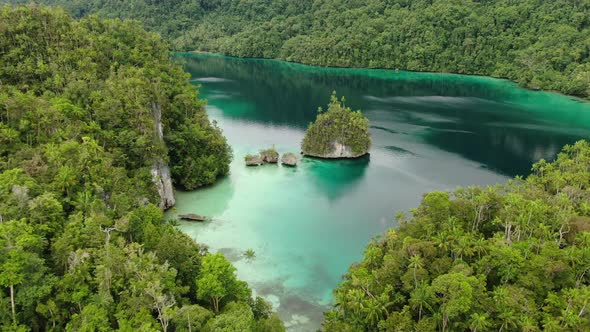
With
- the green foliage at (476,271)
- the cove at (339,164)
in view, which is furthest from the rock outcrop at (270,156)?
the green foliage at (476,271)

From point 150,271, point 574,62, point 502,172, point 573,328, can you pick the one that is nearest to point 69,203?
point 150,271

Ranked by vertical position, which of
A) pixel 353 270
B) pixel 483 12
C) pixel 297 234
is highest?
pixel 483 12

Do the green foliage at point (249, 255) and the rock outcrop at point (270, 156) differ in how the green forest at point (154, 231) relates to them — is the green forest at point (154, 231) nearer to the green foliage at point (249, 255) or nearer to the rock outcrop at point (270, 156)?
the rock outcrop at point (270, 156)

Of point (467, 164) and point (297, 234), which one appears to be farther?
point (467, 164)

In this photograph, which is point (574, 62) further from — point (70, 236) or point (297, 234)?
point (70, 236)

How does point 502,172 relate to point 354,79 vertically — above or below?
below

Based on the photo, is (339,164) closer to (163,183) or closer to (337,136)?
(337,136)
